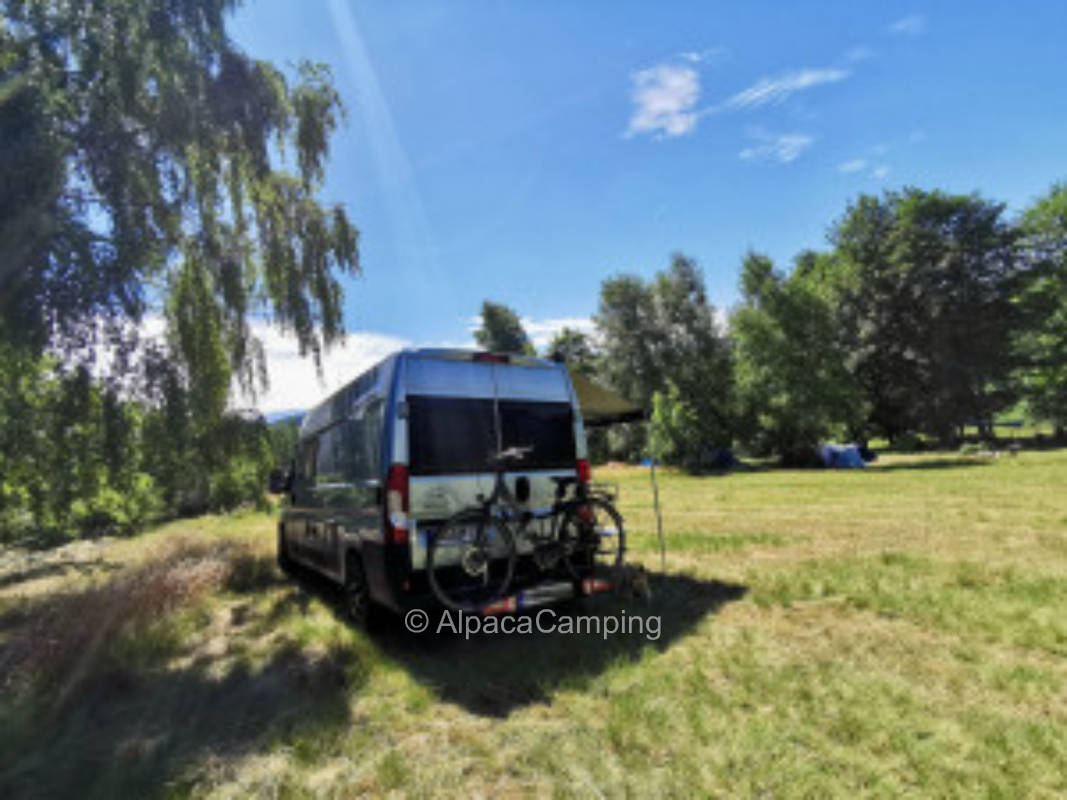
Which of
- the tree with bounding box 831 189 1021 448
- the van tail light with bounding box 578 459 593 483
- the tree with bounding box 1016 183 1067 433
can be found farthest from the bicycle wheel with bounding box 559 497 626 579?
the tree with bounding box 831 189 1021 448

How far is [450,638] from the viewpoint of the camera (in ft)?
17.3

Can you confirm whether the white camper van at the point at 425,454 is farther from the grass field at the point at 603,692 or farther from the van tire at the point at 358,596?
the grass field at the point at 603,692

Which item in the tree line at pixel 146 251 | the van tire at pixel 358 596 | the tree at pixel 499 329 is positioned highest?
the tree at pixel 499 329

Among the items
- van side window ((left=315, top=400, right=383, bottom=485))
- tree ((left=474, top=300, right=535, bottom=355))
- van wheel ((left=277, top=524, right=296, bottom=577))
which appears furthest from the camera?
tree ((left=474, top=300, right=535, bottom=355))

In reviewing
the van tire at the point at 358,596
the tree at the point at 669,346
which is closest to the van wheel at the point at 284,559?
the van tire at the point at 358,596

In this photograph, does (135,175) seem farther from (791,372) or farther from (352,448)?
(791,372)

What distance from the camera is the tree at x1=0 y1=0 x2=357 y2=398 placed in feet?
19.2

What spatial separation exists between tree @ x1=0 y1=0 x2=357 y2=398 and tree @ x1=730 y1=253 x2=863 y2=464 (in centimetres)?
2597

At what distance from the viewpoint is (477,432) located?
498cm

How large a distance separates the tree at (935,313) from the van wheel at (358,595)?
40210mm

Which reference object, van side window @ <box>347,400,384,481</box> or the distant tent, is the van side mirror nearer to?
van side window @ <box>347,400,384,481</box>

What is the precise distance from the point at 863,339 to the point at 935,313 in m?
4.34

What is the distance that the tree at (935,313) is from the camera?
34.5m

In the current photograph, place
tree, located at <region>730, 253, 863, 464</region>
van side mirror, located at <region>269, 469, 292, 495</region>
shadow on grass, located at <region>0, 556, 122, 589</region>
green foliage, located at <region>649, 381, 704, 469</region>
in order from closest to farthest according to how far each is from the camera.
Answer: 1. van side mirror, located at <region>269, 469, 292, 495</region>
2. shadow on grass, located at <region>0, 556, 122, 589</region>
3. tree, located at <region>730, 253, 863, 464</region>
4. green foliage, located at <region>649, 381, 704, 469</region>
